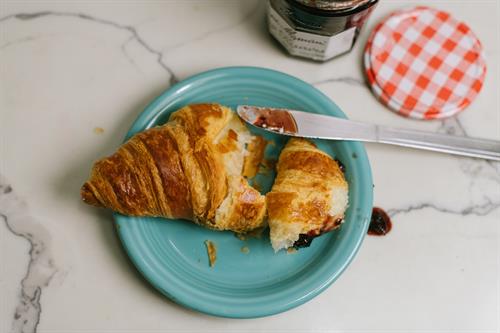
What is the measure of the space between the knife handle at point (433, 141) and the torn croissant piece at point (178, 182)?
33 centimetres

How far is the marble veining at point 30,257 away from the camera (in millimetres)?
1073

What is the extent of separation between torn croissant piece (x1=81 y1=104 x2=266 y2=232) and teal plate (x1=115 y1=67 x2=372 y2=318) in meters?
0.07

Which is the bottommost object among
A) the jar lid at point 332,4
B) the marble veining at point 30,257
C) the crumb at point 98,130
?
the marble veining at point 30,257

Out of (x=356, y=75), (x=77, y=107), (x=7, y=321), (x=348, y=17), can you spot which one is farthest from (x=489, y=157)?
(x=7, y=321)

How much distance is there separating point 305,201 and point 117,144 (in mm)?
460

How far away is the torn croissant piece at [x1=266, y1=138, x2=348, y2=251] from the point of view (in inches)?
38.4

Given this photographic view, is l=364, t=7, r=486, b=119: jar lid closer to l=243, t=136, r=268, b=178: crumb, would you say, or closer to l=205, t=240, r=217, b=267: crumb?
l=243, t=136, r=268, b=178: crumb

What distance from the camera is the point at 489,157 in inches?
45.4

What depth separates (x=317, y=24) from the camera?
105cm

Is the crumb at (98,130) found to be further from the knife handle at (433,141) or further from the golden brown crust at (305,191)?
the knife handle at (433,141)

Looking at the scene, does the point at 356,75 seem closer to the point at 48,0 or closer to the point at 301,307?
the point at 301,307

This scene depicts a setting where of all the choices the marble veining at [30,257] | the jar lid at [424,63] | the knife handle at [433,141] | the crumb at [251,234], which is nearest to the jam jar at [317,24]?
the jar lid at [424,63]

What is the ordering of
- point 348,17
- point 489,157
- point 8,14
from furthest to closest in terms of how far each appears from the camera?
point 8,14 → point 489,157 → point 348,17

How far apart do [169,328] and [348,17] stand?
72 cm
